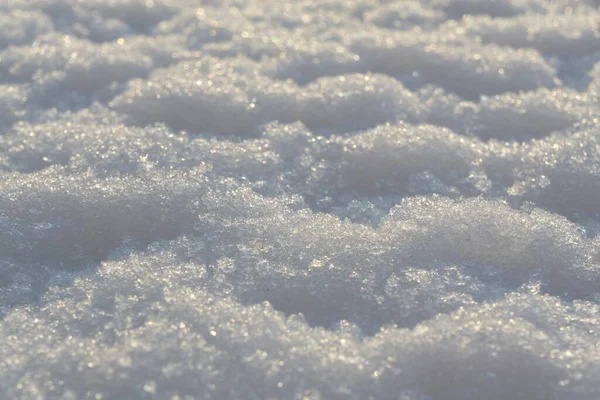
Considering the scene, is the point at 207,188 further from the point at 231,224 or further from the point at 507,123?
the point at 507,123

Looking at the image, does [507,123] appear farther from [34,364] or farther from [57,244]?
[34,364]

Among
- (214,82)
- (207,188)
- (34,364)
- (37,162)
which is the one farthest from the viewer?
(214,82)

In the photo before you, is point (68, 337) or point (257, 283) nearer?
point (68, 337)

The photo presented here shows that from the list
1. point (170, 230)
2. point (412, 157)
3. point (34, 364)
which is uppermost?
point (412, 157)

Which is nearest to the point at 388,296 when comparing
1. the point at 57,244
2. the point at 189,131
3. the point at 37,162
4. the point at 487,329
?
the point at 487,329

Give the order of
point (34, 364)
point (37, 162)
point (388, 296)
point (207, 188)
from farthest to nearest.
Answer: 1. point (37, 162)
2. point (207, 188)
3. point (388, 296)
4. point (34, 364)

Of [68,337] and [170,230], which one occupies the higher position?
[170,230]
